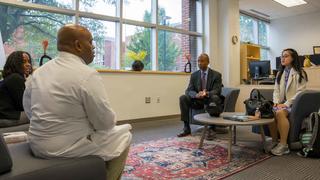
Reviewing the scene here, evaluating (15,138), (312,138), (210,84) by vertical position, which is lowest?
(312,138)

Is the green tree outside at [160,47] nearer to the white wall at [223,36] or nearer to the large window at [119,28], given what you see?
the large window at [119,28]

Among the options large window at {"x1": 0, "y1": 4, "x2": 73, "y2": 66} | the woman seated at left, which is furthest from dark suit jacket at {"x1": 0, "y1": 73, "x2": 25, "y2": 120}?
large window at {"x1": 0, "y1": 4, "x2": 73, "y2": 66}

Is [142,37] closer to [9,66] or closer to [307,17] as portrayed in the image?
[9,66]

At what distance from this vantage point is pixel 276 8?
7668mm

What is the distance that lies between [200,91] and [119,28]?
1930mm

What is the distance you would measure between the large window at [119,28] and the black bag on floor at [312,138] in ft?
10.0

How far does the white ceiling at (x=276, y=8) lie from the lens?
23.0 feet

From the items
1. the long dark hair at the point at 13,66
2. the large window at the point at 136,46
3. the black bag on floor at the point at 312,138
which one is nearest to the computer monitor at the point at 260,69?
the large window at the point at 136,46

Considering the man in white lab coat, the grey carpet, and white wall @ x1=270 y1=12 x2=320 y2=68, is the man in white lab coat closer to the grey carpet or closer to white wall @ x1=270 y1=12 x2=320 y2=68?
the grey carpet

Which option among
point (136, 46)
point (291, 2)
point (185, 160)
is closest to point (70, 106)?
point (185, 160)

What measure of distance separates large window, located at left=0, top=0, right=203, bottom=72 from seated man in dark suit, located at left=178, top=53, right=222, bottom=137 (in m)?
1.33

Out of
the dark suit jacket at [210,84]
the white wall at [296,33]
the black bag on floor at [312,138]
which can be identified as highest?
the white wall at [296,33]

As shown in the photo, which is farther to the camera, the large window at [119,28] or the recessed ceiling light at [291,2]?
the recessed ceiling light at [291,2]

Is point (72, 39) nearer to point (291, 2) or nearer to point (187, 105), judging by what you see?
point (187, 105)
